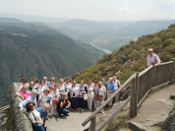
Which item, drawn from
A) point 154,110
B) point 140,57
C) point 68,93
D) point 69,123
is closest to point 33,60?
point 140,57

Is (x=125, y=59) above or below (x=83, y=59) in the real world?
above

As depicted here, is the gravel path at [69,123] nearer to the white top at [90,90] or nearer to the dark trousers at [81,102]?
the dark trousers at [81,102]

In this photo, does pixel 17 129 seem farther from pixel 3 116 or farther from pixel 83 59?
pixel 83 59

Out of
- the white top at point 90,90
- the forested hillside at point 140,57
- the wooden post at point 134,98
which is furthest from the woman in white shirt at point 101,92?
the forested hillside at point 140,57

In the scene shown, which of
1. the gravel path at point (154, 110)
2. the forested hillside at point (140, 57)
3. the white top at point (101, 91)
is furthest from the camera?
the forested hillside at point (140, 57)

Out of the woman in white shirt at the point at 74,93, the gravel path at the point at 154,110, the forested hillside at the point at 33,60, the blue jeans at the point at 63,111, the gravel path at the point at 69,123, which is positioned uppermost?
the gravel path at the point at 154,110

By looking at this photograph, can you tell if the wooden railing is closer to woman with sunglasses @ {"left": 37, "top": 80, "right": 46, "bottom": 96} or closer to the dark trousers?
the dark trousers

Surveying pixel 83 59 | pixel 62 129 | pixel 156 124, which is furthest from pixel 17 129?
pixel 83 59

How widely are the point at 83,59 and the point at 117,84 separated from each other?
162686 millimetres

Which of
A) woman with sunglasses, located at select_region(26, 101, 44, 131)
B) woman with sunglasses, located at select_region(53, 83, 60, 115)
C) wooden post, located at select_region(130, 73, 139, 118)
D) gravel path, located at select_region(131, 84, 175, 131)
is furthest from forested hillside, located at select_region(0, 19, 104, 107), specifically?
wooden post, located at select_region(130, 73, 139, 118)

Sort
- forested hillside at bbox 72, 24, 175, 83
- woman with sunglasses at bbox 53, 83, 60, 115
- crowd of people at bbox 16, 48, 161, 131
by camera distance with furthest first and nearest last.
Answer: forested hillside at bbox 72, 24, 175, 83
woman with sunglasses at bbox 53, 83, 60, 115
crowd of people at bbox 16, 48, 161, 131

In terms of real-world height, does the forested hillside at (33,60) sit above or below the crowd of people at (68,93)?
below

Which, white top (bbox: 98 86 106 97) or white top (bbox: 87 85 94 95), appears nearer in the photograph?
white top (bbox: 98 86 106 97)

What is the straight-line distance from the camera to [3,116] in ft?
18.4
